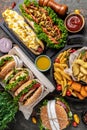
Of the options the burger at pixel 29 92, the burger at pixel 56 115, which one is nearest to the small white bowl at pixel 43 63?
the burger at pixel 29 92

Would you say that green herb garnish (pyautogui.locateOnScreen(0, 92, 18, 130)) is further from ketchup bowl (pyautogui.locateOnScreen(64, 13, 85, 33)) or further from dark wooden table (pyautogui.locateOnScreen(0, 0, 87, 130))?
ketchup bowl (pyautogui.locateOnScreen(64, 13, 85, 33))

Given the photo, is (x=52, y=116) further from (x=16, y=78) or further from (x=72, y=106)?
(x=16, y=78)

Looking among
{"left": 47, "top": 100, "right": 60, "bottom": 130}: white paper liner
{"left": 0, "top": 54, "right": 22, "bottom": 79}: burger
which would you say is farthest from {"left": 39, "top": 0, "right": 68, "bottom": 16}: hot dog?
{"left": 47, "top": 100, "right": 60, "bottom": 130}: white paper liner

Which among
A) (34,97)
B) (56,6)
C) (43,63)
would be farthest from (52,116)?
(56,6)

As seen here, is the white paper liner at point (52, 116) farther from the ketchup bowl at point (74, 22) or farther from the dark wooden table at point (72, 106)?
the ketchup bowl at point (74, 22)

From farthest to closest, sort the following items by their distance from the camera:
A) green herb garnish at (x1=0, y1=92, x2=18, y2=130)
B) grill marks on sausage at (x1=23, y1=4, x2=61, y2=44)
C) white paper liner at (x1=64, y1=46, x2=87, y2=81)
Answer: grill marks on sausage at (x1=23, y1=4, x2=61, y2=44) → green herb garnish at (x1=0, y1=92, x2=18, y2=130) → white paper liner at (x1=64, y1=46, x2=87, y2=81)

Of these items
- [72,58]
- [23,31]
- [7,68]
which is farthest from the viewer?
[23,31]

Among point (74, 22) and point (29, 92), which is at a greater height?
point (74, 22)

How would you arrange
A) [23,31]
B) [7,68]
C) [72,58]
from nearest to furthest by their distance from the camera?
[72,58] < [7,68] < [23,31]
